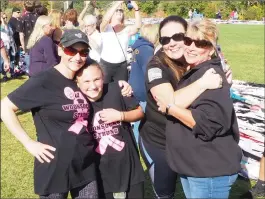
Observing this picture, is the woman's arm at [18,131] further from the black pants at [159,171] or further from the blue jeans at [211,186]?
the blue jeans at [211,186]

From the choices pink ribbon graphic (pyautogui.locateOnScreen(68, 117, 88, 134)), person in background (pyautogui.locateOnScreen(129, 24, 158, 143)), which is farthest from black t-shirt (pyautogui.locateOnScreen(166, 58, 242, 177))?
person in background (pyautogui.locateOnScreen(129, 24, 158, 143))

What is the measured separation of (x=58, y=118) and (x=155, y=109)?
691 millimetres

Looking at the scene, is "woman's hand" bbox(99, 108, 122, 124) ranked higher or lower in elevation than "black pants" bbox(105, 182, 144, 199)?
higher

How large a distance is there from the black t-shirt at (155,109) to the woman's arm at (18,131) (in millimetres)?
753

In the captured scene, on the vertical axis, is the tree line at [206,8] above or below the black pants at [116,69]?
below

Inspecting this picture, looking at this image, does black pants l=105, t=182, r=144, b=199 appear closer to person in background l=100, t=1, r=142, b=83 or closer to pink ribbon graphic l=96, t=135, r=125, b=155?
pink ribbon graphic l=96, t=135, r=125, b=155

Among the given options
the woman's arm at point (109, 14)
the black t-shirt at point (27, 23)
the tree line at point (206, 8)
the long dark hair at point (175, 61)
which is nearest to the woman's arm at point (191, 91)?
the long dark hair at point (175, 61)

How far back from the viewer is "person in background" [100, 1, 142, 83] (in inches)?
234

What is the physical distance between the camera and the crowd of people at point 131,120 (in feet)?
7.48

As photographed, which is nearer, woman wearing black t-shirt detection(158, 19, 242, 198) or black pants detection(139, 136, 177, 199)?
woman wearing black t-shirt detection(158, 19, 242, 198)

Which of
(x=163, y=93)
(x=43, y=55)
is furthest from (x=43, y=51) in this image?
(x=163, y=93)

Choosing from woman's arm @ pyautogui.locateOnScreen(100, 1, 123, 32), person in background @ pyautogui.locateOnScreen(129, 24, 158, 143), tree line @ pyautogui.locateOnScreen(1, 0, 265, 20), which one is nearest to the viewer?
person in background @ pyautogui.locateOnScreen(129, 24, 158, 143)

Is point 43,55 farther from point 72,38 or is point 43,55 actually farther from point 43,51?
point 72,38

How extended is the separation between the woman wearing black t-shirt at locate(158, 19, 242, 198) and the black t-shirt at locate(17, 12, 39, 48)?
7313mm
